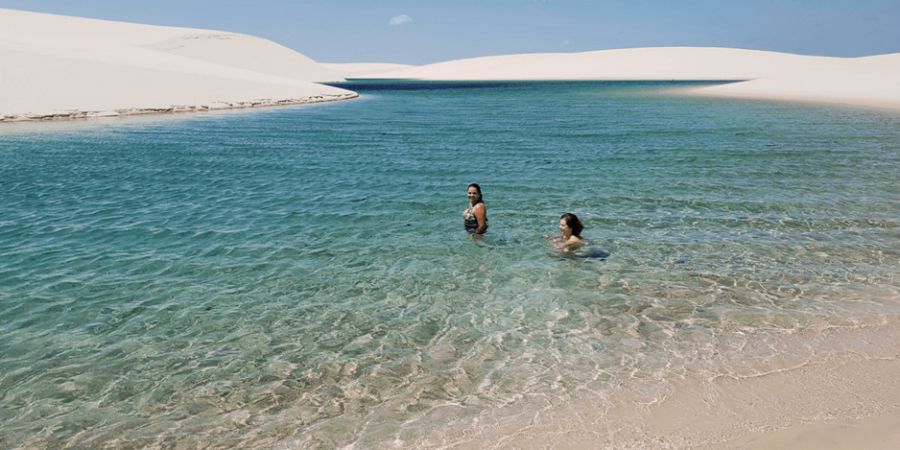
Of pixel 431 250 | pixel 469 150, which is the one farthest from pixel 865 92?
pixel 431 250

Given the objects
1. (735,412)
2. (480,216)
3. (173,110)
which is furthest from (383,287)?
(173,110)

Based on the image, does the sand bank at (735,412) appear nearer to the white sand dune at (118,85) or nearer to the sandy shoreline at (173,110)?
the sandy shoreline at (173,110)

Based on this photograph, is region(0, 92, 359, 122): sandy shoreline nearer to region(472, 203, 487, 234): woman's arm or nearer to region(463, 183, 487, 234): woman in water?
region(463, 183, 487, 234): woman in water

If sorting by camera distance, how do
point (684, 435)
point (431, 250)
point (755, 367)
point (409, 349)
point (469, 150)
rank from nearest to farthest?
point (684, 435)
point (755, 367)
point (409, 349)
point (431, 250)
point (469, 150)

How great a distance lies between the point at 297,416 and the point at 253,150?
27254 mm

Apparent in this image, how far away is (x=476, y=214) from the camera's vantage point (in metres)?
14.6

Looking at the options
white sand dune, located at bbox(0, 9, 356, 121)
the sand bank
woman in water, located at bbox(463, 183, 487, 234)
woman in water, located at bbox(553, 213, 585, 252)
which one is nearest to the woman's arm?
woman in water, located at bbox(463, 183, 487, 234)

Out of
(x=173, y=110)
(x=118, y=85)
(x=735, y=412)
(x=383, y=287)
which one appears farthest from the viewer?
(x=118, y=85)

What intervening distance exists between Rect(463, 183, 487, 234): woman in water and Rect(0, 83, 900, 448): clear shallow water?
54 cm

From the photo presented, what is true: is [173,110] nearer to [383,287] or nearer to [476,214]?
[476,214]

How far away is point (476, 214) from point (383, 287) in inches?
156

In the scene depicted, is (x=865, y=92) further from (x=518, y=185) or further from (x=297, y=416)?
(x=297, y=416)

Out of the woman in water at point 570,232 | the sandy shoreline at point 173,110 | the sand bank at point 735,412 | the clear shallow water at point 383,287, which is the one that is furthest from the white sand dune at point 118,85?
the sand bank at point 735,412

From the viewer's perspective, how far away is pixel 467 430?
270 inches
